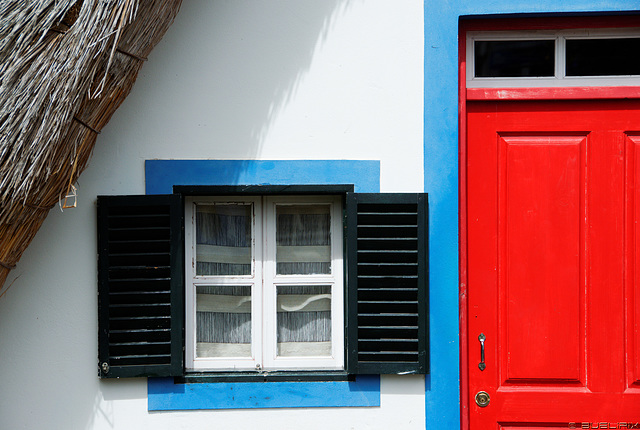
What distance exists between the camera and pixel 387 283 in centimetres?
303

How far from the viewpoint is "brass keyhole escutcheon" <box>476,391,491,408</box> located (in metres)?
3.15

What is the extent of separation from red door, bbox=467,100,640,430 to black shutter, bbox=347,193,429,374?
1.06ft

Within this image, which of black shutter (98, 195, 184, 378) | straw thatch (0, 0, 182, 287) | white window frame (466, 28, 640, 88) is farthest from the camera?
white window frame (466, 28, 640, 88)

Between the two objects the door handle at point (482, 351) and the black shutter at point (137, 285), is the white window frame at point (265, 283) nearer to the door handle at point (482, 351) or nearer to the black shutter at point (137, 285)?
the black shutter at point (137, 285)

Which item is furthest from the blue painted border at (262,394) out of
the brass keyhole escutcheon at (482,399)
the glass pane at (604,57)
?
the glass pane at (604,57)

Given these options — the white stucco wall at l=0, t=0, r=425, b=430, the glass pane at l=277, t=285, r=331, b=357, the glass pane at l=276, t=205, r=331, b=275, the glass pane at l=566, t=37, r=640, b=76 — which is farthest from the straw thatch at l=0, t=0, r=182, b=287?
the glass pane at l=566, t=37, r=640, b=76

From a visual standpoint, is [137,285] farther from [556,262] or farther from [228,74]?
[556,262]

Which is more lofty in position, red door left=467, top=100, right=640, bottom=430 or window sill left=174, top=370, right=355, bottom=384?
red door left=467, top=100, right=640, bottom=430

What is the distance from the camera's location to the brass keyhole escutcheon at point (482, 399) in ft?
10.3

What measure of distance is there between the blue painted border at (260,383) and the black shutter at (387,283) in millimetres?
125

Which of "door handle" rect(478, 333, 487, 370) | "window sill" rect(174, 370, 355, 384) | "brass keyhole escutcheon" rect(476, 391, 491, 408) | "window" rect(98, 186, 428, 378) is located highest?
"window" rect(98, 186, 428, 378)

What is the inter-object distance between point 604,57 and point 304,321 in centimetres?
216

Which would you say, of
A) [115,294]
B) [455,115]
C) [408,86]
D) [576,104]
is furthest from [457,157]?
[115,294]

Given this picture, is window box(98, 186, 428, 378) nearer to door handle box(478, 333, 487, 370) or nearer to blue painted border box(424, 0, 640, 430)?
blue painted border box(424, 0, 640, 430)
